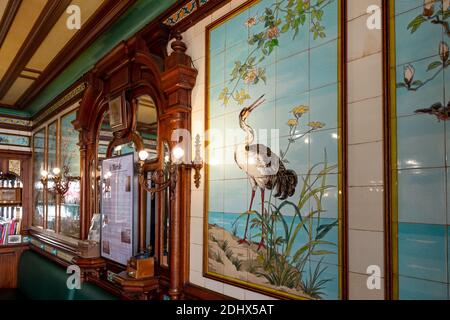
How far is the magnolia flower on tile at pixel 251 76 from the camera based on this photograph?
1923mm

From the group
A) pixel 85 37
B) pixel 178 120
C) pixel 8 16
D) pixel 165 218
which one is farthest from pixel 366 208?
pixel 8 16

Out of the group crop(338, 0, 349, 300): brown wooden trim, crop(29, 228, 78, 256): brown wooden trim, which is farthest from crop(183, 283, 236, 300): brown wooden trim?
crop(29, 228, 78, 256): brown wooden trim

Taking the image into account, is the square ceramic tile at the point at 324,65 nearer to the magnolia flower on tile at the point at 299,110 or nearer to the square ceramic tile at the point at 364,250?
the magnolia flower on tile at the point at 299,110

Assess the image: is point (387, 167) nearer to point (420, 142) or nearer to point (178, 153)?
point (420, 142)

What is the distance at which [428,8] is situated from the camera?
1.25 m

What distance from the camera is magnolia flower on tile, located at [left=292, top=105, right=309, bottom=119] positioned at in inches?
64.4

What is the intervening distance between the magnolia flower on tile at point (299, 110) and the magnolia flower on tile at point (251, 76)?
370 mm

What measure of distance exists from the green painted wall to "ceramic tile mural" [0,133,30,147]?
4.01ft

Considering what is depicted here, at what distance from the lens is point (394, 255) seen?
1.29m

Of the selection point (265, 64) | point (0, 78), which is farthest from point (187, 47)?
point (0, 78)

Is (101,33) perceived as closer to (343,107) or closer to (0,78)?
(0,78)

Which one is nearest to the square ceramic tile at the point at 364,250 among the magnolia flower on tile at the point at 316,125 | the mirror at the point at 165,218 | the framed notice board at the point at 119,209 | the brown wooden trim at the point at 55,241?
the magnolia flower on tile at the point at 316,125

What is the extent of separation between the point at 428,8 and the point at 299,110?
2.13ft

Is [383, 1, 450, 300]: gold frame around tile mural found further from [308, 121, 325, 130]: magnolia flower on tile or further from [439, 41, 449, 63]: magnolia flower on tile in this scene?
[308, 121, 325, 130]: magnolia flower on tile
